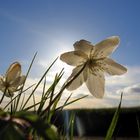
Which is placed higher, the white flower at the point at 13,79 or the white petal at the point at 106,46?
the white petal at the point at 106,46

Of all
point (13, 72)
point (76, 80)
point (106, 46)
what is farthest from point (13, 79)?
point (106, 46)

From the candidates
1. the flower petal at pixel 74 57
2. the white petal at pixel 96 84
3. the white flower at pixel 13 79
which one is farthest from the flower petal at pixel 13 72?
the white petal at pixel 96 84

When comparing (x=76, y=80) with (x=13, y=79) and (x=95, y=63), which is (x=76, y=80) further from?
(x=13, y=79)

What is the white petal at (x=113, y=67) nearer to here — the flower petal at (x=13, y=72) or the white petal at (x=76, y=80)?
the white petal at (x=76, y=80)

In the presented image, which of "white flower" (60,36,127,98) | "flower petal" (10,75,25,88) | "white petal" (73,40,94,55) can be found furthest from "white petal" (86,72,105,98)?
"flower petal" (10,75,25,88)

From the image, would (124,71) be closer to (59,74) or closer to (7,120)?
(59,74)

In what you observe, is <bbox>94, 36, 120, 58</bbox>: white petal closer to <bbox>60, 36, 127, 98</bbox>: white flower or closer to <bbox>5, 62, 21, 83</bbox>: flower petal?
<bbox>60, 36, 127, 98</bbox>: white flower
